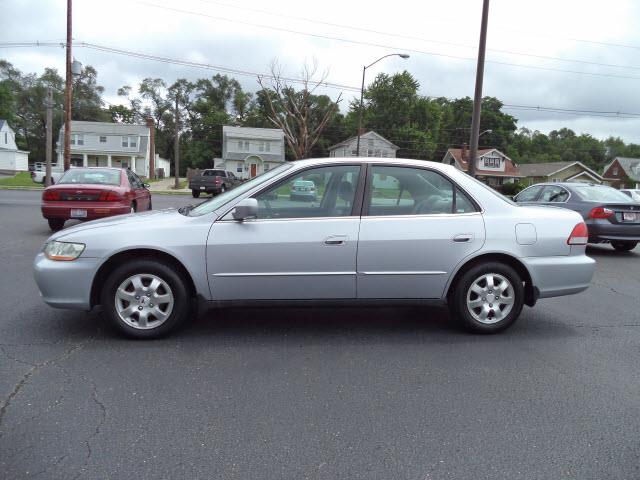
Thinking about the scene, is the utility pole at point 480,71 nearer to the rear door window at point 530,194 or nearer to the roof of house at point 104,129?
the rear door window at point 530,194

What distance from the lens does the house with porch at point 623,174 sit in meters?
71.9

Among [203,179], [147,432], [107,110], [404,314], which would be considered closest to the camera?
[147,432]

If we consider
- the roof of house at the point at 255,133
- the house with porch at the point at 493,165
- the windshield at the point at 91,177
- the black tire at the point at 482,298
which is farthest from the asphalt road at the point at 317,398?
the house with porch at the point at 493,165

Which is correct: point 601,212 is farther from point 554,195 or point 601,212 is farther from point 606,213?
point 554,195

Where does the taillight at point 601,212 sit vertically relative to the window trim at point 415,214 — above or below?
below

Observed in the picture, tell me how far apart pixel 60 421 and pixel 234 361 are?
4.29 feet

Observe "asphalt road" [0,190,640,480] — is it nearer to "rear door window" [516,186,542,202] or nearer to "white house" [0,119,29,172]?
"rear door window" [516,186,542,202]

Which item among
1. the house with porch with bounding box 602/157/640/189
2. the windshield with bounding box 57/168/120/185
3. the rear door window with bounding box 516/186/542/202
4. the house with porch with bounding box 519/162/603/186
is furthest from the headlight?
the house with porch with bounding box 602/157/640/189

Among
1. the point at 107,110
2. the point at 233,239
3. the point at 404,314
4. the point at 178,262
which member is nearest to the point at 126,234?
the point at 178,262

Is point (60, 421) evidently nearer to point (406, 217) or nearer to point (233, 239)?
point (233, 239)

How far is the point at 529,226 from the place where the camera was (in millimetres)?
4594

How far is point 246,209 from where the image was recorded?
4.14 metres

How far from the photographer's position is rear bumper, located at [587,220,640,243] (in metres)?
9.67

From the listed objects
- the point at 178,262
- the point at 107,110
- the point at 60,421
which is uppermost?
the point at 107,110
